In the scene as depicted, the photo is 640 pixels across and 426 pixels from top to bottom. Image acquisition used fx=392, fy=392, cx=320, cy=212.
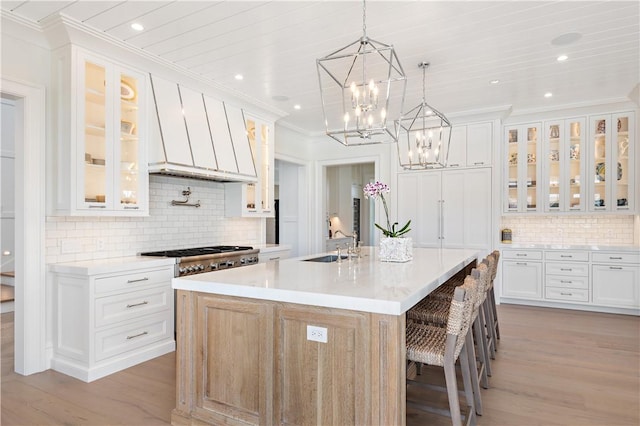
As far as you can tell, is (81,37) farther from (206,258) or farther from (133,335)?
(133,335)

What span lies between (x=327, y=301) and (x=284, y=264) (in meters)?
1.19

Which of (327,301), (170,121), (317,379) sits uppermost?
(170,121)

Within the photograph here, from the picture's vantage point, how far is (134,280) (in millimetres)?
3408

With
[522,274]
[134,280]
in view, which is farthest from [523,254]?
[134,280]

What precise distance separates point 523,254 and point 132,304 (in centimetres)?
505

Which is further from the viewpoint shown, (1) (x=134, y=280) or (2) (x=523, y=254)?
(2) (x=523, y=254)

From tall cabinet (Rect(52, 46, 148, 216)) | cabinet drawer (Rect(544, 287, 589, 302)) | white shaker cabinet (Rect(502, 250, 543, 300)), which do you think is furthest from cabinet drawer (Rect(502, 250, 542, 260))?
tall cabinet (Rect(52, 46, 148, 216))

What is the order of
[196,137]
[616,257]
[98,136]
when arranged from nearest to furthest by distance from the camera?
[98,136], [196,137], [616,257]

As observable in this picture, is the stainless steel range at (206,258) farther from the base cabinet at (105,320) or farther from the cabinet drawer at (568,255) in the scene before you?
the cabinet drawer at (568,255)

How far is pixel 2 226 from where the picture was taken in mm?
5961

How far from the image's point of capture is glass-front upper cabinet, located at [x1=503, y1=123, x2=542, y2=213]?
229 inches

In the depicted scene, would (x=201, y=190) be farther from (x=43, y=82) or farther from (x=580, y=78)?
(x=580, y=78)

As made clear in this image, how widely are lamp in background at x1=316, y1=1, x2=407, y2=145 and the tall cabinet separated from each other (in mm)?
1855

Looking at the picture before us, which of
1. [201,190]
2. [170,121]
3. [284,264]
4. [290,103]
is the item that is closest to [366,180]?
[290,103]
